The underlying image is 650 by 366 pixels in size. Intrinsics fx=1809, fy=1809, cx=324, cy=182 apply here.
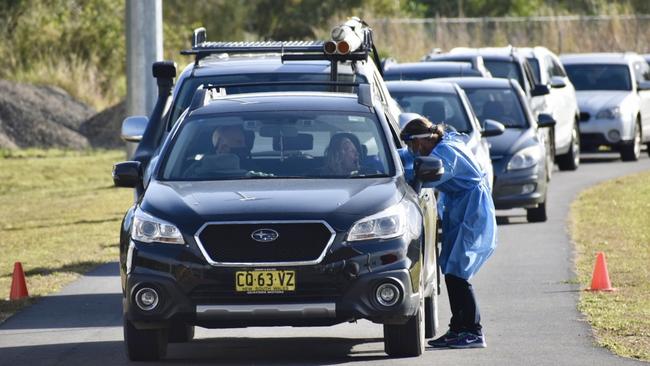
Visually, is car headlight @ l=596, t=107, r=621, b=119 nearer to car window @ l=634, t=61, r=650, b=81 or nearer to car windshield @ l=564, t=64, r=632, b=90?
car windshield @ l=564, t=64, r=632, b=90

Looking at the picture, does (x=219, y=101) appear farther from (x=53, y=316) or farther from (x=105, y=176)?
(x=105, y=176)

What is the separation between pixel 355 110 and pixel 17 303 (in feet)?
11.8

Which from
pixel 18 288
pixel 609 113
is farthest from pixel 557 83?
pixel 18 288

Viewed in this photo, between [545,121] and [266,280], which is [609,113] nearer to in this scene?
[545,121]

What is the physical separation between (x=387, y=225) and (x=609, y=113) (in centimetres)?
2006

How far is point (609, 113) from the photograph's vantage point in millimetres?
29656

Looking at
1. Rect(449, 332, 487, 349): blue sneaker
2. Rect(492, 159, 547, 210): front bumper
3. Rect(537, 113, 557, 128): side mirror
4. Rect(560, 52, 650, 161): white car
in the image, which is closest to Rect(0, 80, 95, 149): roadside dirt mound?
Rect(560, 52, 650, 161): white car

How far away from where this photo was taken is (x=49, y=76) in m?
42.1

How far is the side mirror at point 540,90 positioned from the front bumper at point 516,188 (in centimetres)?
558

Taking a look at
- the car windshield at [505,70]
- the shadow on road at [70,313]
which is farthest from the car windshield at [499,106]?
the shadow on road at [70,313]

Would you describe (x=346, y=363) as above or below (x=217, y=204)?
below

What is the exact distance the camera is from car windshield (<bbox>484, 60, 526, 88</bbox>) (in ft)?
84.8

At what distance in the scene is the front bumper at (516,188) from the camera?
19422 mm

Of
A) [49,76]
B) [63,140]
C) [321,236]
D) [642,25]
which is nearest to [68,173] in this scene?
[63,140]
